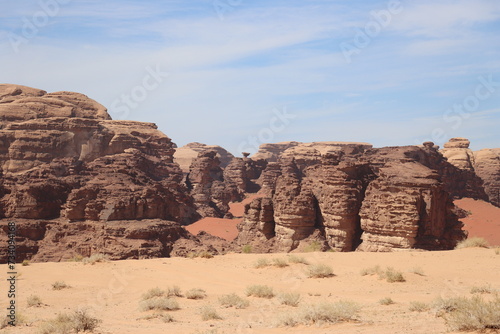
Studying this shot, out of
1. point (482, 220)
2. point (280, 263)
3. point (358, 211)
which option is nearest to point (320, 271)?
point (280, 263)

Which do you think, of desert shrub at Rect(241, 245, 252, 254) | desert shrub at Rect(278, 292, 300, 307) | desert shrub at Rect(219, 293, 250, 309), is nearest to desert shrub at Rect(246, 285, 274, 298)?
desert shrub at Rect(219, 293, 250, 309)

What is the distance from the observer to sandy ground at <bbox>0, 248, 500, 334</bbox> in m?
9.78

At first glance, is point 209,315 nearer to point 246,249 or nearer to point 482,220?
point 246,249

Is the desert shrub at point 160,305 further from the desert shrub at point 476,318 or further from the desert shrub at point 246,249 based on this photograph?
the desert shrub at point 246,249

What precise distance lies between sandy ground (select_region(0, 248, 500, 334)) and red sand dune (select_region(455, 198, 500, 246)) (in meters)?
19.2

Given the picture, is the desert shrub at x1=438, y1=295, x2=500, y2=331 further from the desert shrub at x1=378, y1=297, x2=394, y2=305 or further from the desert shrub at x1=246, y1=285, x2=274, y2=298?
the desert shrub at x1=246, y1=285, x2=274, y2=298

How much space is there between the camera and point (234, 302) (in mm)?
12203

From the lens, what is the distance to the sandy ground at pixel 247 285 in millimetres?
9781

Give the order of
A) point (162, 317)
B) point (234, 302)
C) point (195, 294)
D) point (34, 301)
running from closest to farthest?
point (162, 317) < point (234, 302) < point (34, 301) < point (195, 294)

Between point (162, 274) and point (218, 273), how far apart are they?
180 centimetres

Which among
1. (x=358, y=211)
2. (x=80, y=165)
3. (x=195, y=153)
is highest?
(x=195, y=153)

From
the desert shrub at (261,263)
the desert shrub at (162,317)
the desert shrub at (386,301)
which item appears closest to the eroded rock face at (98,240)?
A: the desert shrub at (261,263)

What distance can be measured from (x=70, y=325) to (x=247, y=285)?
595cm

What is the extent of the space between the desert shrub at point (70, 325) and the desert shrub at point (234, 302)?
3.18m
